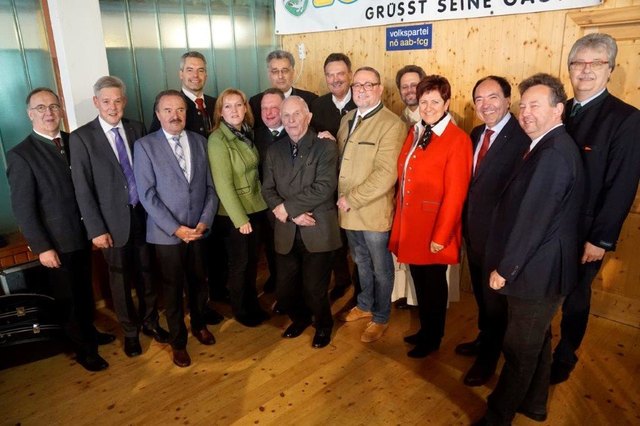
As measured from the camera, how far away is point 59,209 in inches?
98.2

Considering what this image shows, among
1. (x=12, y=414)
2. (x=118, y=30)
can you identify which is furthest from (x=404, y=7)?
(x=12, y=414)

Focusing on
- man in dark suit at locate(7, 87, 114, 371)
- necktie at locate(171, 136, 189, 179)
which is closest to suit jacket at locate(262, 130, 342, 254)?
necktie at locate(171, 136, 189, 179)

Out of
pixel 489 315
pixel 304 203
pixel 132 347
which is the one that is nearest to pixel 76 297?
pixel 132 347

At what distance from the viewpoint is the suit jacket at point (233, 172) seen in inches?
106

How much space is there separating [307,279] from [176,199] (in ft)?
3.01

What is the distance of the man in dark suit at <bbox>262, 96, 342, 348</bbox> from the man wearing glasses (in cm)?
11

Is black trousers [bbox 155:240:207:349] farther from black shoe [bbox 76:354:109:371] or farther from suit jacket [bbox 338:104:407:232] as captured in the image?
suit jacket [bbox 338:104:407:232]

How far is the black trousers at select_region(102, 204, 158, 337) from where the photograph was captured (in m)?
2.68

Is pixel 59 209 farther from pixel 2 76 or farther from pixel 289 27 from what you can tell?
pixel 289 27

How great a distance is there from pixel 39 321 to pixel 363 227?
2036 millimetres

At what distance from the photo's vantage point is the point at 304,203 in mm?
2619

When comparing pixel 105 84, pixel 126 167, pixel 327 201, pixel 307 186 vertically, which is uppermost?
pixel 105 84

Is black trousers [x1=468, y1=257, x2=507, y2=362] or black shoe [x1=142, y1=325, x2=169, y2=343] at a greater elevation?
black trousers [x1=468, y1=257, x2=507, y2=362]

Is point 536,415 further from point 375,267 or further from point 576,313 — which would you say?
point 375,267
